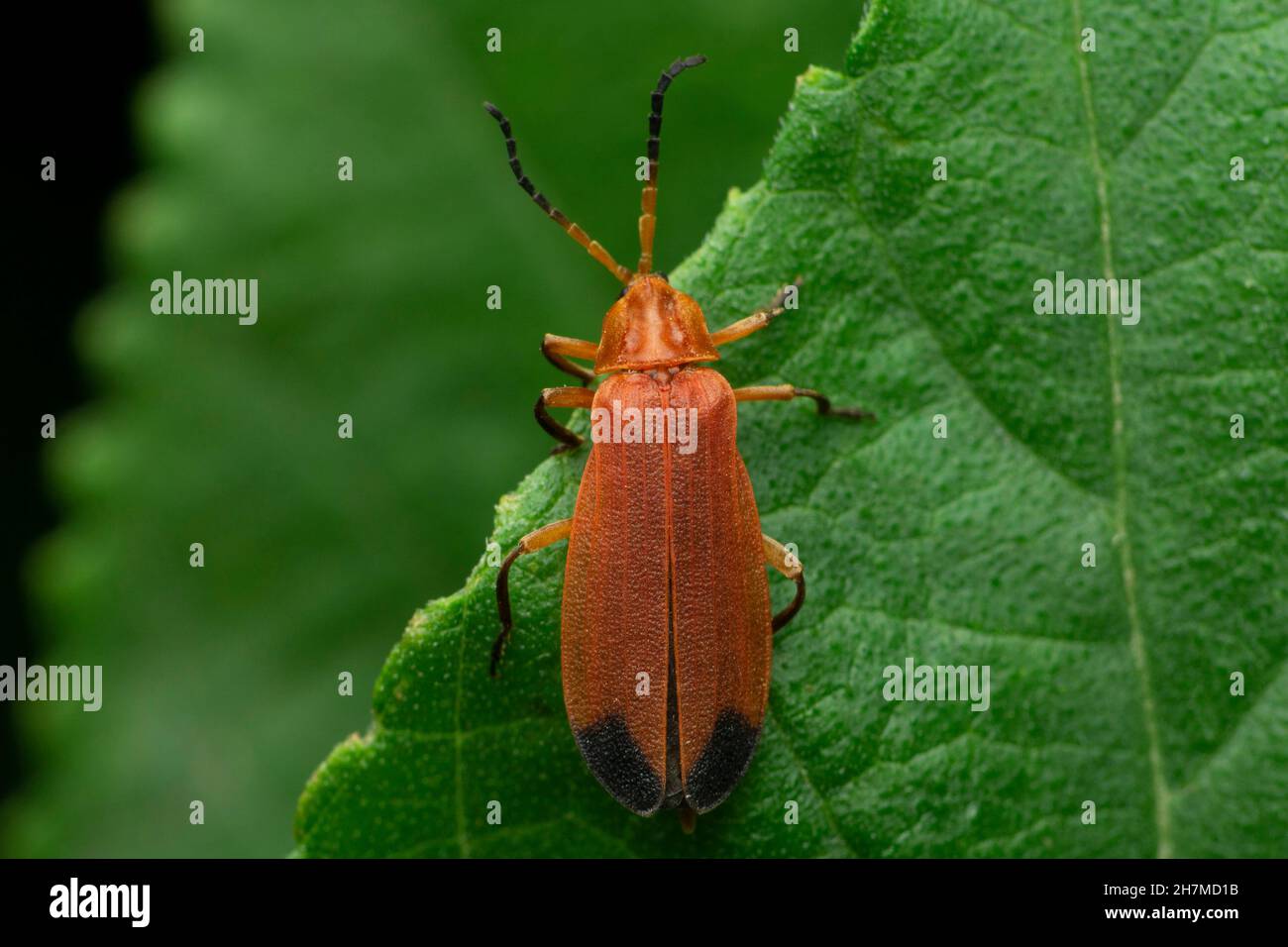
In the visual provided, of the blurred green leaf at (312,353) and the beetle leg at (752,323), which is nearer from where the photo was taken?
the beetle leg at (752,323)

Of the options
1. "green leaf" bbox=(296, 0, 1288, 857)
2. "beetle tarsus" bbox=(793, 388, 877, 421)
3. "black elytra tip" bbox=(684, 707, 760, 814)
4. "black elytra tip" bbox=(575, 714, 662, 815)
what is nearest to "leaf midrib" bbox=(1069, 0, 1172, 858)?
"green leaf" bbox=(296, 0, 1288, 857)

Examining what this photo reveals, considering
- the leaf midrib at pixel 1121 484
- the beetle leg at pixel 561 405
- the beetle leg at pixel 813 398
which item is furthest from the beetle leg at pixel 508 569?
the leaf midrib at pixel 1121 484

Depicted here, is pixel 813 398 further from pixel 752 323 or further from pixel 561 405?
pixel 561 405

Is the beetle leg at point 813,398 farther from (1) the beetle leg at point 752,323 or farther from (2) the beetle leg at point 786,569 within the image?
(2) the beetle leg at point 786,569

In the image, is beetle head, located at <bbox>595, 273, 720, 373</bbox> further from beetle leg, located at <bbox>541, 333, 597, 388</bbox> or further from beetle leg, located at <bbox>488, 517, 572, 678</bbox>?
beetle leg, located at <bbox>488, 517, 572, 678</bbox>

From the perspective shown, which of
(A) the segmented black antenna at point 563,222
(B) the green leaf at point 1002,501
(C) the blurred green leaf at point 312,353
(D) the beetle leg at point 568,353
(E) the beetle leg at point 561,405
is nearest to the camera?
(B) the green leaf at point 1002,501

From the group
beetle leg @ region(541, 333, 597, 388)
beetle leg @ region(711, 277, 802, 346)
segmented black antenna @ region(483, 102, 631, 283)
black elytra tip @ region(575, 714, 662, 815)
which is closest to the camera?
black elytra tip @ region(575, 714, 662, 815)

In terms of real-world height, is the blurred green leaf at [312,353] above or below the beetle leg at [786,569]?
above
